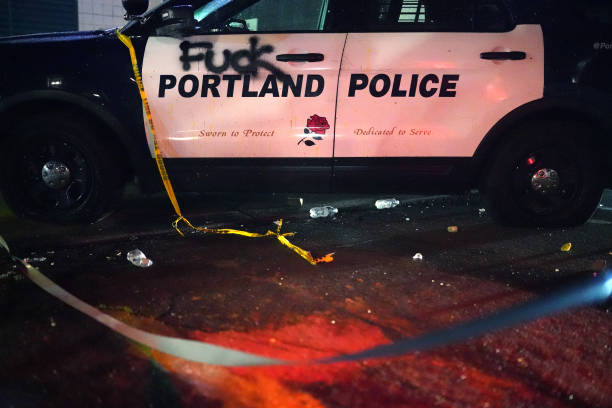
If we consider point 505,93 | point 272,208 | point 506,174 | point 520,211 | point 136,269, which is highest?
point 505,93

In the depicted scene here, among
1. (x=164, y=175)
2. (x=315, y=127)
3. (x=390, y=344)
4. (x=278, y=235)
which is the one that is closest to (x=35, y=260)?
(x=164, y=175)

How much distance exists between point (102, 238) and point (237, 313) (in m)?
1.65

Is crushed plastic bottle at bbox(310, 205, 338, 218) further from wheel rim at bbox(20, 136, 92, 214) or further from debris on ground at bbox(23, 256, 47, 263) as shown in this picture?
debris on ground at bbox(23, 256, 47, 263)

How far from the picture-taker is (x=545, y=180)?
360 centimetres

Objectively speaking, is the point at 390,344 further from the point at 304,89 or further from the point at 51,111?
the point at 51,111

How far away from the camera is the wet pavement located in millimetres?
1818

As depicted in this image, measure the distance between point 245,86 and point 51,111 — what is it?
142 cm

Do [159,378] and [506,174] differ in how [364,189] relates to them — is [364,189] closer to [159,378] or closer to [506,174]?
[506,174]

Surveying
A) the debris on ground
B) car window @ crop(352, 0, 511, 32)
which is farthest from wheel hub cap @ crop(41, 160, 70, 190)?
car window @ crop(352, 0, 511, 32)

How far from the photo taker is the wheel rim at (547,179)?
3576 mm

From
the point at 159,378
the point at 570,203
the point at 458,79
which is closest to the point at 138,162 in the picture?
the point at 159,378

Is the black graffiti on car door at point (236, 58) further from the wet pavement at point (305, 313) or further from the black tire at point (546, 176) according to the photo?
the black tire at point (546, 176)

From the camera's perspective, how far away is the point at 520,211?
12.1 ft

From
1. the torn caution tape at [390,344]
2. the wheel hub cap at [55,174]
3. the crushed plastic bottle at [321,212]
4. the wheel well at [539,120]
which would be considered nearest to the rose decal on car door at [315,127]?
the crushed plastic bottle at [321,212]
